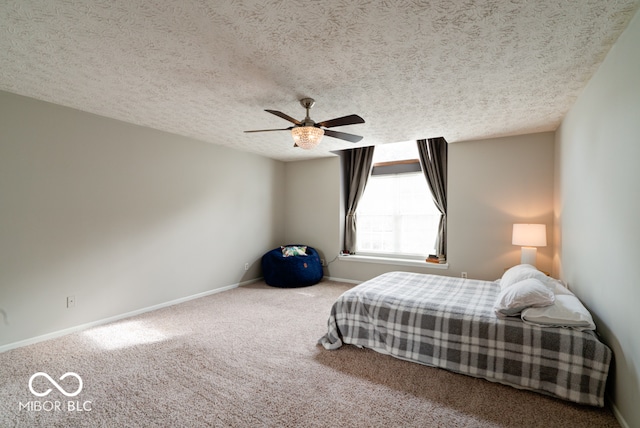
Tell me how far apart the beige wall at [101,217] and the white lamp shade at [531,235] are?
166 inches

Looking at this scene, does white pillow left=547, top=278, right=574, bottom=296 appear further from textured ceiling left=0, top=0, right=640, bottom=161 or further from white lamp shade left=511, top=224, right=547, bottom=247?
textured ceiling left=0, top=0, right=640, bottom=161

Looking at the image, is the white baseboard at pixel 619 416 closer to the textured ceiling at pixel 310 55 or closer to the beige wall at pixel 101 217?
the textured ceiling at pixel 310 55

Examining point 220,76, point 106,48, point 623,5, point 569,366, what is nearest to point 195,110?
point 220,76

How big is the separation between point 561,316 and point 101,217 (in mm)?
4504

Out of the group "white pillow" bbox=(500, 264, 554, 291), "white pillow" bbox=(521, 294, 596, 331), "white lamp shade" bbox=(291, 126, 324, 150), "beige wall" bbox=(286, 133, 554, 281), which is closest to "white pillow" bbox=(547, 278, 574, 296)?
"white pillow" bbox=(500, 264, 554, 291)

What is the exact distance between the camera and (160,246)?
4.04 metres

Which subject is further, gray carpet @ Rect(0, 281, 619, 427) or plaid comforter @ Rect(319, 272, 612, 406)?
plaid comforter @ Rect(319, 272, 612, 406)

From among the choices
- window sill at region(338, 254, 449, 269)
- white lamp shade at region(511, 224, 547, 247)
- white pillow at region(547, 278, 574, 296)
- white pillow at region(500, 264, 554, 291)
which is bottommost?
window sill at region(338, 254, 449, 269)

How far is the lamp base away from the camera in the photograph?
12.2ft

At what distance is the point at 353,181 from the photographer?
5719 millimetres

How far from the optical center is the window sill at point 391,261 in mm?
4699

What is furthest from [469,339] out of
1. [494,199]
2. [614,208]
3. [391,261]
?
[391,261]

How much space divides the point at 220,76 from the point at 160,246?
2608 millimetres

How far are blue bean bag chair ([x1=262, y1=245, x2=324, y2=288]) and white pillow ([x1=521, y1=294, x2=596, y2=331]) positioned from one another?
135 inches
